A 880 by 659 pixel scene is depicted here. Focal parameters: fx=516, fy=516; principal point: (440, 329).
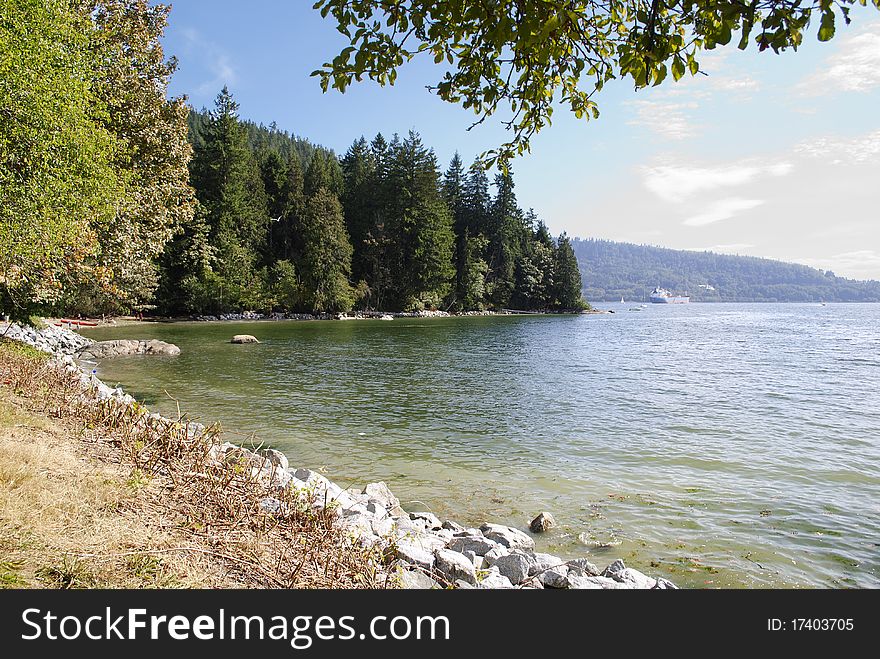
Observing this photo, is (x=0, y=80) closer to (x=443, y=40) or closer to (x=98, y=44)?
(x=98, y=44)

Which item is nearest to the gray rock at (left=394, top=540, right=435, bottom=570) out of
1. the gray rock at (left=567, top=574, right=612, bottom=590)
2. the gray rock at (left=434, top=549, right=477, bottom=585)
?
the gray rock at (left=434, top=549, right=477, bottom=585)

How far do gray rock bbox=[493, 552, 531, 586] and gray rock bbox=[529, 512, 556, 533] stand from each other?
1.93 metres

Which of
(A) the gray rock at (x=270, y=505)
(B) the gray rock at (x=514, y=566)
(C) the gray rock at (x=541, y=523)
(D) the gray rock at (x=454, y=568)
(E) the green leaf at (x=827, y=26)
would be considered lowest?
(C) the gray rock at (x=541, y=523)

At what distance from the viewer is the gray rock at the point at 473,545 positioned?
6355mm

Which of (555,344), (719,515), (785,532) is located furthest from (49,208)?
(555,344)

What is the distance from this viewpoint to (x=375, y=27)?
3904 millimetres

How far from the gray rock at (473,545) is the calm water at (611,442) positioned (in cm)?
123

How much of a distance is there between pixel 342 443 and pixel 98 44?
624 inches

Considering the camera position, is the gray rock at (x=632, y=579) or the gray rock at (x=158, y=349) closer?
the gray rock at (x=632, y=579)

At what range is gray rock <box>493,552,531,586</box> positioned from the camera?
5609 millimetres

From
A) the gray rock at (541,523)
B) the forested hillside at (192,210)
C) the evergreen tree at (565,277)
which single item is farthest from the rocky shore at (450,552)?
the evergreen tree at (565,277)

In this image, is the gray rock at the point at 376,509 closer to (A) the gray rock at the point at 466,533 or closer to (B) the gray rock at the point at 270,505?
(A) the gray rock at the point at 466,533

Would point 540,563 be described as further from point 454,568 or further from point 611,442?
point 611,442

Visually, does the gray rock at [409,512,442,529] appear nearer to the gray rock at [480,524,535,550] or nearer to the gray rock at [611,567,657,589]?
the gray rock at [480,524,535,550]
